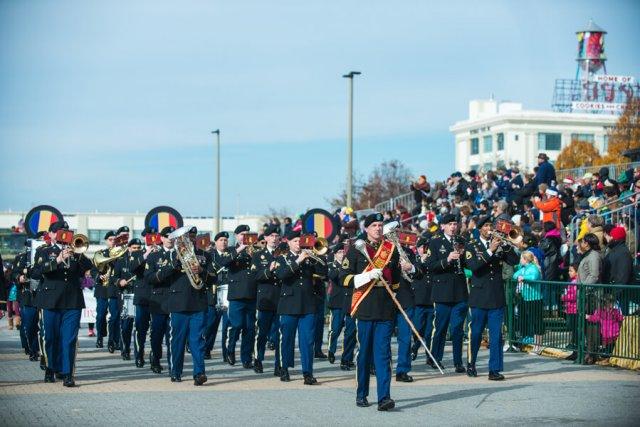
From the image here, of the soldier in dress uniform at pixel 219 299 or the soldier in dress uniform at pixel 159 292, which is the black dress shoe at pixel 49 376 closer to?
the soldier in dress uniform at pixel 159 292

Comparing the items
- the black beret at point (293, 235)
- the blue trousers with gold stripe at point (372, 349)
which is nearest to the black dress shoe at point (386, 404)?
the blue trousers with gold stripe at point (372, 349)

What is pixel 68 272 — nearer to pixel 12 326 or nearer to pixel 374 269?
pixel 374 269

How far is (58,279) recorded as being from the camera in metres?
14.2

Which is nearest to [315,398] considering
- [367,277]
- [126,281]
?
[367,277]

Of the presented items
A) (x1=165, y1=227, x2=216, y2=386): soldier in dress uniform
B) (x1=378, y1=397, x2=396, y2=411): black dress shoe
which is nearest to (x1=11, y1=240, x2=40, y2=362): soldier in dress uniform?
(x1=165, y1=227, x2=216, y2=386): soldier in dress uniform

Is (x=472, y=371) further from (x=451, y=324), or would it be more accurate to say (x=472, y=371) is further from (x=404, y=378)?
(x=451, y=324)

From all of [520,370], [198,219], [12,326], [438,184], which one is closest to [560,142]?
[198,219]

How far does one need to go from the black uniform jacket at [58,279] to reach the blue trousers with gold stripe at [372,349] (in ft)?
13.7

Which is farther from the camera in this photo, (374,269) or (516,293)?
(516,293)

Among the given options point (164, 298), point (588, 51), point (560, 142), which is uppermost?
point (588, 51)

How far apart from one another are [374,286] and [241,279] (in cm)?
500

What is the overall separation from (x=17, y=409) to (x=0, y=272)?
2726mm

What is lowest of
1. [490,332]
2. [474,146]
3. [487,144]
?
[490,332]

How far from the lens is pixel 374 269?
470 inches
